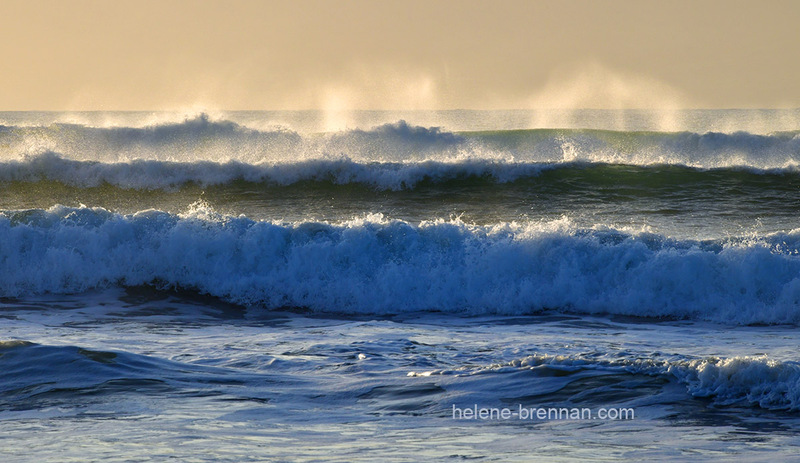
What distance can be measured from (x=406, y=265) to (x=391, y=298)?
0.67 m

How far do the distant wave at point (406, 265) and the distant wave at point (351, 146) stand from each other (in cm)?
882

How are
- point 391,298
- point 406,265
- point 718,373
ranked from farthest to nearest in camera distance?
point 406,265 → point 391,298 → point 718,373

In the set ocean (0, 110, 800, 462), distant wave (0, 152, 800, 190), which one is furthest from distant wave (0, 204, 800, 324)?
distant wave (0, 152, 800, 190)

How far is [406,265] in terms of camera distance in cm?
1166

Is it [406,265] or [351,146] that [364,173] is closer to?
[351,146]

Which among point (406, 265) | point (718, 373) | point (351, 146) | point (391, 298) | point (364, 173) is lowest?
point (718, 373)

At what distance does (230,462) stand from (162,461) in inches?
14.6

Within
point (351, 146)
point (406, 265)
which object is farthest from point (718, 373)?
point (351, 146)

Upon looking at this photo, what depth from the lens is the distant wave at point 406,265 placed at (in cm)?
1066

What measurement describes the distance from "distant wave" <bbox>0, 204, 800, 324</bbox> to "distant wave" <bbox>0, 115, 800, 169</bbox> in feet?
28.9

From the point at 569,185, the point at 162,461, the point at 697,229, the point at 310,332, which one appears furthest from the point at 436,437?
the point at 569,185

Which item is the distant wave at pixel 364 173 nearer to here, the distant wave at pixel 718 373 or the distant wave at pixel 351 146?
the distant wave at pixel 351 146

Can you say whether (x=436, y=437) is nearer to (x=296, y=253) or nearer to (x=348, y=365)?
(x=348, y=365)

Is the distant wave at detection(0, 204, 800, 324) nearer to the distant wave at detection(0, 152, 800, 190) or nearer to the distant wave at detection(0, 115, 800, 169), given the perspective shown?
the distant wave at detection(0, 152, 800, 190)
